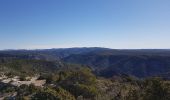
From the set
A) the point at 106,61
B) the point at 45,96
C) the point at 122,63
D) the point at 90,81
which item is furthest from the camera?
the point at 106,61

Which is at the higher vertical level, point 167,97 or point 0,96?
point 167,97

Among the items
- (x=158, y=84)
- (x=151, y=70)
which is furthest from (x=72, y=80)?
(x=151, y=70)

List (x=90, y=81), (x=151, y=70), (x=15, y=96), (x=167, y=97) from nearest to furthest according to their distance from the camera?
(x=167, y=97) → (x=15, y=96) → (x=90, y=81) → (x=151, y=70)

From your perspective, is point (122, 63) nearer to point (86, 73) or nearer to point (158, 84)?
point (86, 73)

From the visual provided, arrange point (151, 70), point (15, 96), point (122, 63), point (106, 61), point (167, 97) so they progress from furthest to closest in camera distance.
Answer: point (106, 61), point (122, 63), point (151, 70), point (15, 96), point (167, 97)

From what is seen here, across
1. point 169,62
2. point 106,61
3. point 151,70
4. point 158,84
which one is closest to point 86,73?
point 158,84

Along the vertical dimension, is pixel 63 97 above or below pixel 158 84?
below

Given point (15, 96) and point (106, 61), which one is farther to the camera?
point (106, 61)

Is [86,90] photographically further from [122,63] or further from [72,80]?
[122,63]

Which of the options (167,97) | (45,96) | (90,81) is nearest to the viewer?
(167,97)
